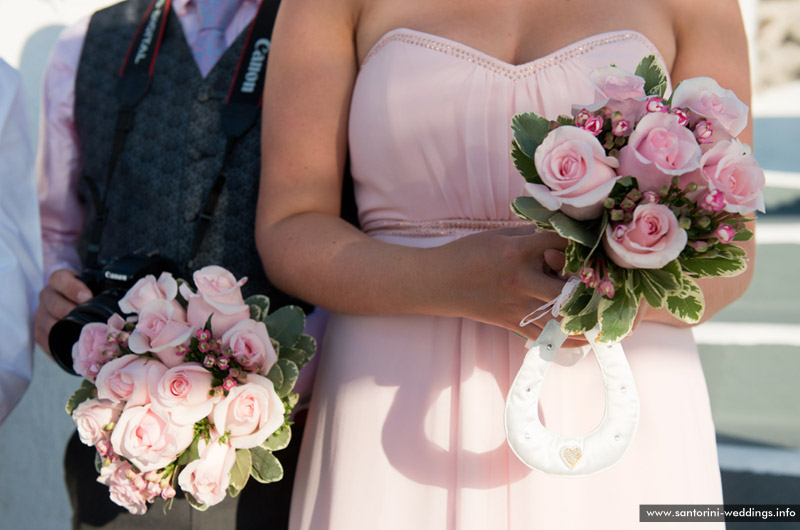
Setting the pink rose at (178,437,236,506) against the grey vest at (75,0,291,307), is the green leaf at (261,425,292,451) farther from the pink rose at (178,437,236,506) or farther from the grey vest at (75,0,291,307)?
the grey vest at (75,0,291,307)

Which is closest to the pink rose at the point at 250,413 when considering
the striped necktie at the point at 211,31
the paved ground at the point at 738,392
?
the striped necktie at the point at 211,31

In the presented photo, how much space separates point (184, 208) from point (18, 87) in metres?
0.51

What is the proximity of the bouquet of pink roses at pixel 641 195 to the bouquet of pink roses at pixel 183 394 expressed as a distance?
58 cm

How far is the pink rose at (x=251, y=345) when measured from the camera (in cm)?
136

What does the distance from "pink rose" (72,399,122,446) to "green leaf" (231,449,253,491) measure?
232 millimetres

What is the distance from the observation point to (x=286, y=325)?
152cm

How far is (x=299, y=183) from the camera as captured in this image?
1.65 meters

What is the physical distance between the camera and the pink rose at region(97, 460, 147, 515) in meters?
1.37

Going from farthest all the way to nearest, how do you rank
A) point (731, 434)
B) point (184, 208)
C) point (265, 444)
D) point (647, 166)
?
point (731, 434), point (184, 208), point (265, 444), point (647, 166)

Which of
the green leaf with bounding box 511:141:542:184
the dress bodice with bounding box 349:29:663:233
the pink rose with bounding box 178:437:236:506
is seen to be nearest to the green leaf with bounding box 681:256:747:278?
the green leaf with bounding box 511:141:542:184

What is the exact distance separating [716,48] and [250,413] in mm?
1202

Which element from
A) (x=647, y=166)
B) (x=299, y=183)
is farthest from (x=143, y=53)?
(x=647, y=166)

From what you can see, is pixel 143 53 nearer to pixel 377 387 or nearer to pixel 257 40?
pixel 257 40

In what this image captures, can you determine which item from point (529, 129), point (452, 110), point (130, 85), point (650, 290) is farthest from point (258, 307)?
point (130, 85)
